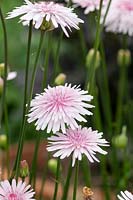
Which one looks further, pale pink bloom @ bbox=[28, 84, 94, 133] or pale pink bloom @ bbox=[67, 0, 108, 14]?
pale pink bloom @ bbox=[67, 0, 108, 14]

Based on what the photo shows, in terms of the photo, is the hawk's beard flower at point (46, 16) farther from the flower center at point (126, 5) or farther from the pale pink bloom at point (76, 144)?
the flower center at point (126, 5)

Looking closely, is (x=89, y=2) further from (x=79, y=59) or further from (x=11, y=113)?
(x=79, y=59)

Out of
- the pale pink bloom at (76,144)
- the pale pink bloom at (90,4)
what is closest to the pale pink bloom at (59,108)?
the pale pink bloom at (76,144)

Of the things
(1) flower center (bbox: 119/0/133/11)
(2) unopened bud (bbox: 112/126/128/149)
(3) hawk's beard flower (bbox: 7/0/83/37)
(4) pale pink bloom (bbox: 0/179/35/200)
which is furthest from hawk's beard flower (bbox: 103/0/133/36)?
(4) pale pink bloom (bbox: 0/179/35/200)

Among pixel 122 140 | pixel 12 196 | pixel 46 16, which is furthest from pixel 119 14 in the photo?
pixel 12 196

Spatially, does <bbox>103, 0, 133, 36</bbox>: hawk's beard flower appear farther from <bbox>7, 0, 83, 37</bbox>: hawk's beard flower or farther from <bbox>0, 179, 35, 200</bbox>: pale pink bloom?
<bbox>0, 179, 35, 200</bbox>: pale pink bloom

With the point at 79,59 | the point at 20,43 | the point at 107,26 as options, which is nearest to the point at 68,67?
the point at 79,59

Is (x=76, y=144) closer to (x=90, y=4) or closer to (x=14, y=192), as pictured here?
(x=14, y=192)
